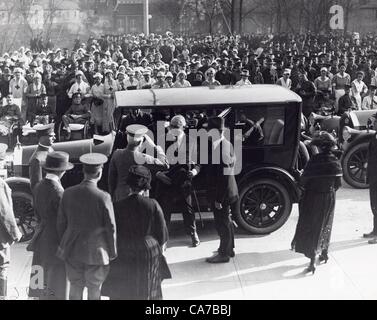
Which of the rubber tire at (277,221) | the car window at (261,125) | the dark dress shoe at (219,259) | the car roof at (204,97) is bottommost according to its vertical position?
the dark dress shoe at (219,259)

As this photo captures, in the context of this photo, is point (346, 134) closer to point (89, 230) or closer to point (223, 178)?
point (223, 178)

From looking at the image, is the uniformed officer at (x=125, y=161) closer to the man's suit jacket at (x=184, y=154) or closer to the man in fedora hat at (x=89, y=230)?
the man's suit jacket at (x=184, y=154)

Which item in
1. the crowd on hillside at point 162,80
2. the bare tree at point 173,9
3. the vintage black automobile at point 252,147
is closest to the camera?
the vintage black automobile at point 252,147

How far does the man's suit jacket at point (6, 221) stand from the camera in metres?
5.88

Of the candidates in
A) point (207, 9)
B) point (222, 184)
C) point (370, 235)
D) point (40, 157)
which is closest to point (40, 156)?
point (40, 157)

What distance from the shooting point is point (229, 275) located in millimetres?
7023

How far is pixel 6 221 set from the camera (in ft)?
19.4

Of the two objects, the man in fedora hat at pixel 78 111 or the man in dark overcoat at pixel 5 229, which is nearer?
the man in dark overcoat at pixel 5 229

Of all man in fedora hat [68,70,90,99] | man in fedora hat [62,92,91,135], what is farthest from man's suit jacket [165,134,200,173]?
man in fedora hat [68,70,90,99]

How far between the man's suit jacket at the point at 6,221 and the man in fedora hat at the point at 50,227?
224 mm

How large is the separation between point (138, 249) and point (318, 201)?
245 centimetres

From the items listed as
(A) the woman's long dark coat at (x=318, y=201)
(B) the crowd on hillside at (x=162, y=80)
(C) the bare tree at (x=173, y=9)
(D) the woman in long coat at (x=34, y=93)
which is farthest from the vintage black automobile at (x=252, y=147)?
(C) the bare tree at (x=173, y=9)
